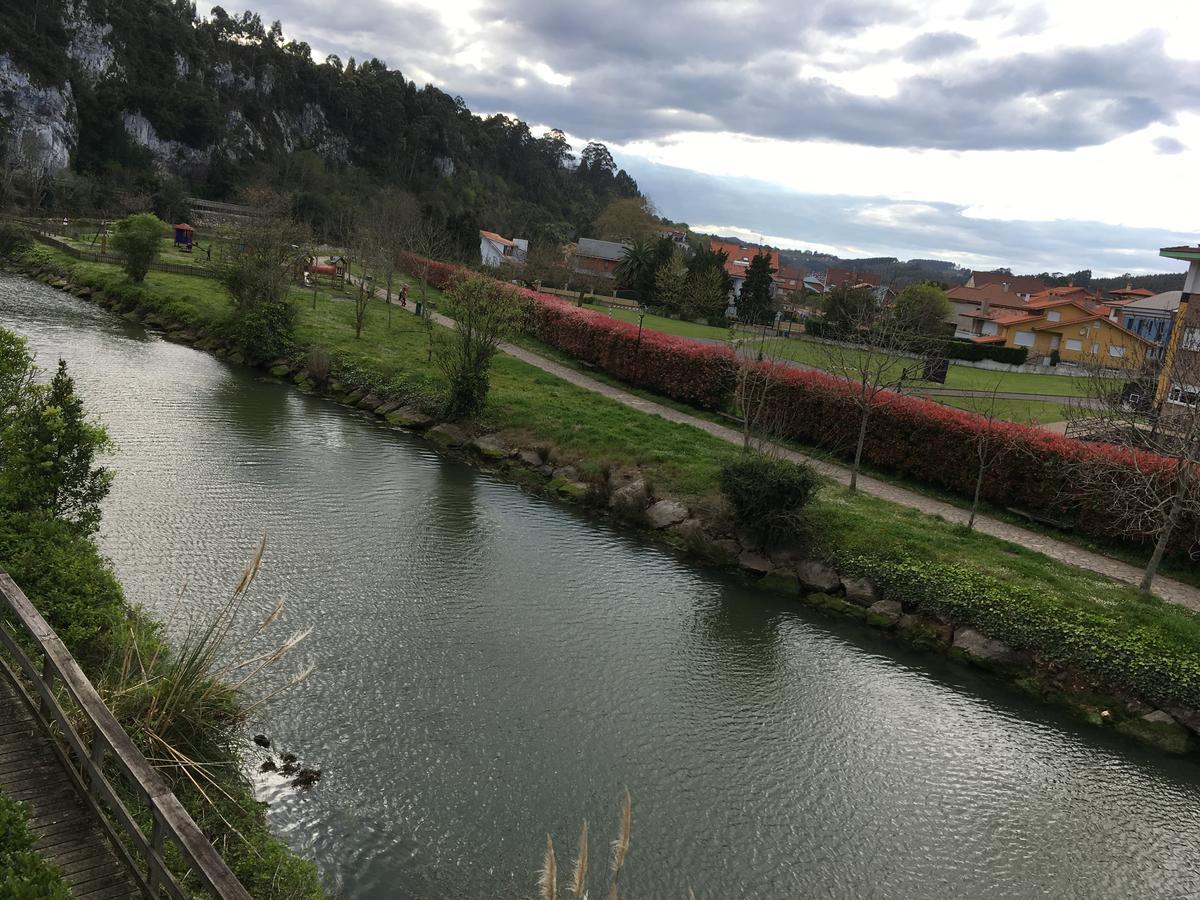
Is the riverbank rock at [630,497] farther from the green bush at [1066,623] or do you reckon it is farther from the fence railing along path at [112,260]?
the fence railing along path at [112,260]

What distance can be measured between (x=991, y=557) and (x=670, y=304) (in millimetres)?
56209

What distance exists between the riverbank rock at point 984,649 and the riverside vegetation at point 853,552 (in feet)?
0.08

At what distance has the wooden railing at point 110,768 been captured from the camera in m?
5.21

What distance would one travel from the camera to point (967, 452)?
22234 millimetres

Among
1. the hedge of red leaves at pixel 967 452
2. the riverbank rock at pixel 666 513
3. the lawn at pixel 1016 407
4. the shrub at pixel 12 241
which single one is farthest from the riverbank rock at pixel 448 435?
the shrub at pixel 12 241

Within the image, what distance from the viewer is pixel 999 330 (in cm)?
8081

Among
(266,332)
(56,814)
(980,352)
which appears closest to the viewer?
(56,814)

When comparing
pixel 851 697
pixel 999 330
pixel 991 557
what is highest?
pixel 999 330

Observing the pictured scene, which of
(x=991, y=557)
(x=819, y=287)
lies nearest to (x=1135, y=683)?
(x=991, y=557)

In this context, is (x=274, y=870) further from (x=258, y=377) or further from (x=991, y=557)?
(x=258, y=377)

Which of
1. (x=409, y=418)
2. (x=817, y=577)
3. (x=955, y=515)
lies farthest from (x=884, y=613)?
(x=409, y=418)

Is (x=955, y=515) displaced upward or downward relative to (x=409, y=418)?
upward

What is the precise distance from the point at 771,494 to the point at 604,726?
327 inches

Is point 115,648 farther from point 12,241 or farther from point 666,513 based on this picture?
point 12,241
